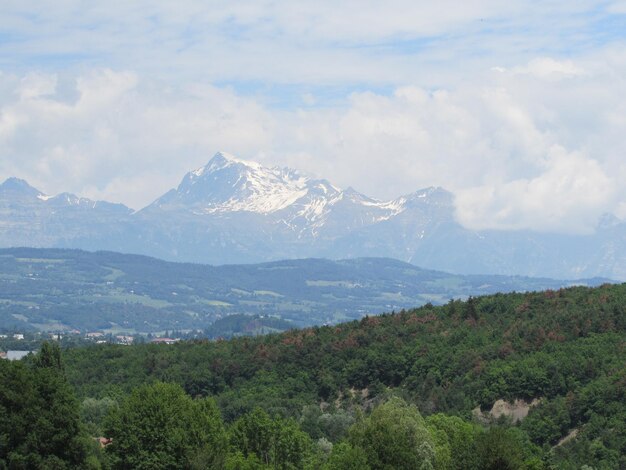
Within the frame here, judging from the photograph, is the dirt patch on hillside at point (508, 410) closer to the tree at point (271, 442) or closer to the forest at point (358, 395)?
the forest at point (358, 395)

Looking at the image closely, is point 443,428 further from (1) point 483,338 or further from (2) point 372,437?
(1) point 483,338

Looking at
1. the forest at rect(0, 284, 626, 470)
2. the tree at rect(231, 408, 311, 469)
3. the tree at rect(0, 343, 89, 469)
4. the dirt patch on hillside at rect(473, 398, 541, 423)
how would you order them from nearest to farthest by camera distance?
1. the tree at rect(0, 343, 89, 469)
2. the forest at rect(0, 284, 626, 470)
3. the tree at rect(231, 408, 311, 469)
4. the dirt patch on hillside at rect(473, 398, 541, 423)

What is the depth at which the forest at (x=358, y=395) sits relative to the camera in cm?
8138

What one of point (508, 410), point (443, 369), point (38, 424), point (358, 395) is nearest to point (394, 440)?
point (38, 424)

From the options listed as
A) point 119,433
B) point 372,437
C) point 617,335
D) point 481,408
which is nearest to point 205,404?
point 119,433

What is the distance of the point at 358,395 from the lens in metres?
135

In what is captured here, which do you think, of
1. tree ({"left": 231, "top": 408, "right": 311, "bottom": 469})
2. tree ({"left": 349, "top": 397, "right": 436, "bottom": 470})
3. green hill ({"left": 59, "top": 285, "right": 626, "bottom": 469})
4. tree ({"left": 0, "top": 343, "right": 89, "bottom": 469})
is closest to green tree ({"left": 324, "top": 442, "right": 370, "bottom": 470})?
tree ({"left": 349, "top": 397, "right": 436, "bottom": 470})

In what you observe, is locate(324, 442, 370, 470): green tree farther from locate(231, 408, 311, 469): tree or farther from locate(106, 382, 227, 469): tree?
locate(231, 408, 311, 469): tree

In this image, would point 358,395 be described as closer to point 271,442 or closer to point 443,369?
point 443,369

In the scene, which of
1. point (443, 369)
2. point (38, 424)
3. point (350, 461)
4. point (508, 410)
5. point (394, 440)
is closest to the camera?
point (350, 461)

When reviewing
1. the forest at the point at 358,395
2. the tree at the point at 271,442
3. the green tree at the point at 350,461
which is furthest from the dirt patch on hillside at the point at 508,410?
the green tree at the point at 350,461

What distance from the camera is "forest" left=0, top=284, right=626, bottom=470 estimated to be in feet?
267

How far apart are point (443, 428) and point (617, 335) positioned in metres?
36.9

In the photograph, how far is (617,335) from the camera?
12625 centimetres
